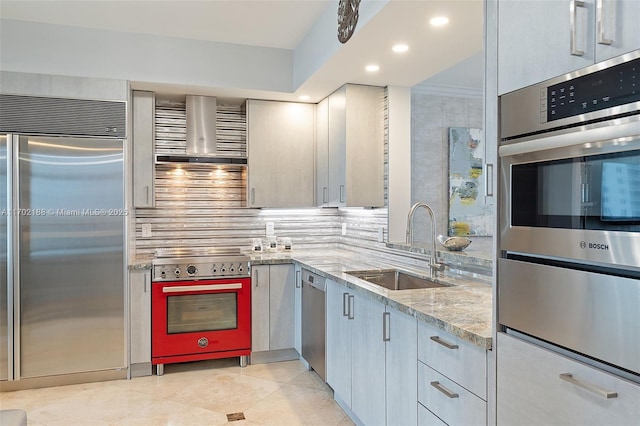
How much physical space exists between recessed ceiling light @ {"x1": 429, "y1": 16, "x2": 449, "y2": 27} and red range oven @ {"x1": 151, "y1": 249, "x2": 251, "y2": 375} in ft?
7.54

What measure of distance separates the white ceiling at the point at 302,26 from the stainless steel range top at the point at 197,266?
140 centimetres

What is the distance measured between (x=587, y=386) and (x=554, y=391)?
12cm

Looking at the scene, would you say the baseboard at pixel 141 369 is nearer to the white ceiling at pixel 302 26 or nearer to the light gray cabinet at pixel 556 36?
the white ceiling at pixel 302 26

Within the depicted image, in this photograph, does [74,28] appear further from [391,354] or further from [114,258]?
[391,354]

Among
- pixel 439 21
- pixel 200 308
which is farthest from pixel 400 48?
pixel 200 308

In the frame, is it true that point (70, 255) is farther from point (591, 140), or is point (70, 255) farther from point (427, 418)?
point (591, 140)

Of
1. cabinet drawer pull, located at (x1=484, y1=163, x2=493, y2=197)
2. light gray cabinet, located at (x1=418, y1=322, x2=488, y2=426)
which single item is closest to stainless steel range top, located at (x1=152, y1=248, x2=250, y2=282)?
light gray cabinet, located at (x1=418, y1=322, x2=488, y2=426)

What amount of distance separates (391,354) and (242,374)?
5.92 ft

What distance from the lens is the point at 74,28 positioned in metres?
3.49

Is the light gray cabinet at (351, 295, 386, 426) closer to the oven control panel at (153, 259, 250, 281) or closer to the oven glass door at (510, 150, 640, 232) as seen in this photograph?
the oven glass door at (510, 150, 640, 232)

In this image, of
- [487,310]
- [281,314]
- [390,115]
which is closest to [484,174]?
[487,310]

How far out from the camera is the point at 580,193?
4.02 ft

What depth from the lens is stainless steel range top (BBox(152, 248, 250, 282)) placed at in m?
3.67

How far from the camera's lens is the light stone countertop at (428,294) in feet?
5.69
